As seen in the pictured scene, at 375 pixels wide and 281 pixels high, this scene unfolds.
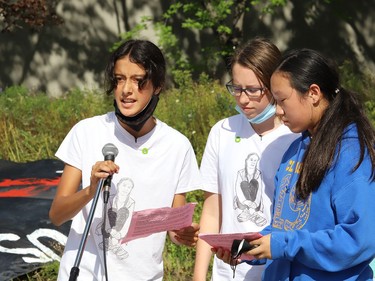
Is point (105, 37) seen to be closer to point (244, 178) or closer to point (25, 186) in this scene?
point (25, 186)

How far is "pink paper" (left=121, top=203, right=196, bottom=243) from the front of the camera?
3.88 m

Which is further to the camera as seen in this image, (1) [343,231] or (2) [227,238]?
(2) [227,238]

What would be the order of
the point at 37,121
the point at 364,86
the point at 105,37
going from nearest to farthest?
the point at 37,121, the point at 364,86, the point at 105,37

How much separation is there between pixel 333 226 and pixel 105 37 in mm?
13364

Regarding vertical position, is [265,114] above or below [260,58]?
below

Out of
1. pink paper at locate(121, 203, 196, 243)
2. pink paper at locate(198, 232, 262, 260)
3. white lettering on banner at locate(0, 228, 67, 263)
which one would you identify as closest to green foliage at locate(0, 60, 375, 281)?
white lettering on banner at locate(0, 228, 67, 263)

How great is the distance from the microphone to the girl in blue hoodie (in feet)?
1.85

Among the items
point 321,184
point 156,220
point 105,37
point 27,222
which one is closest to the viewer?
point 321,184

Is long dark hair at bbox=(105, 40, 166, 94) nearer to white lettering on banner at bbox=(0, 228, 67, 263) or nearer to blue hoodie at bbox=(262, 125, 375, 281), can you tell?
blue hoodie at bbox=(262, 125, 375, 281)

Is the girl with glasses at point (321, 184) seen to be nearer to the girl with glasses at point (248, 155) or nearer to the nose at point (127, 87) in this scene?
the girl with glasses at point (248, 155)

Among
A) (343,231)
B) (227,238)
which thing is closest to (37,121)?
(227,238)

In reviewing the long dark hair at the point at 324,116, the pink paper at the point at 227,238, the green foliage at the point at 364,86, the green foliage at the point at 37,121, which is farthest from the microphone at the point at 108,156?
the green foliage at the point at 364,86

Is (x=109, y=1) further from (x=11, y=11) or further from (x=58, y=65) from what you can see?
(x=11, y=11)

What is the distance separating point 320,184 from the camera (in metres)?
3.55
